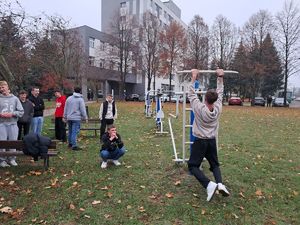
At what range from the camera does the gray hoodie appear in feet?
27.1

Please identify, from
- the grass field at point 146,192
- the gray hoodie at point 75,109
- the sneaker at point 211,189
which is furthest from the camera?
the gray hoodie at point 75,109

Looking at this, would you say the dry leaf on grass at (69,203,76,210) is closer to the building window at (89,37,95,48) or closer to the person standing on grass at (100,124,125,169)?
the person standing on grass at (100,124,125,169)

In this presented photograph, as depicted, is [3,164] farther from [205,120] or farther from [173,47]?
[173,47]

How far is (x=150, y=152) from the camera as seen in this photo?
8.12m

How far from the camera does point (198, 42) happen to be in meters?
46.4

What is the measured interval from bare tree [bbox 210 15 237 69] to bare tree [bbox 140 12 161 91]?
359 inches

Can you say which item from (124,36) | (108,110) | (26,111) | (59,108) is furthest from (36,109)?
(124,36)

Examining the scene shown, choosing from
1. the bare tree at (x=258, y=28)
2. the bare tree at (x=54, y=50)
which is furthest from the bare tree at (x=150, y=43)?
the bare tree at (x=54, y=50)

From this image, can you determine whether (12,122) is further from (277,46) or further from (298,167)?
(277,46)

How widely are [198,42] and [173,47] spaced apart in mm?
4017

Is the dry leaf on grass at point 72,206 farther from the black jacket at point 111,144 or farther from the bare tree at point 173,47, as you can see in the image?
the bare tree at point 173,47

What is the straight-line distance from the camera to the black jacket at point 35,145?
5980 millimetres

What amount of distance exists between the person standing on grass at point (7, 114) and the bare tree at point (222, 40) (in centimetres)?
4353

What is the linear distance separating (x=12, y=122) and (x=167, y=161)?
3641mm
